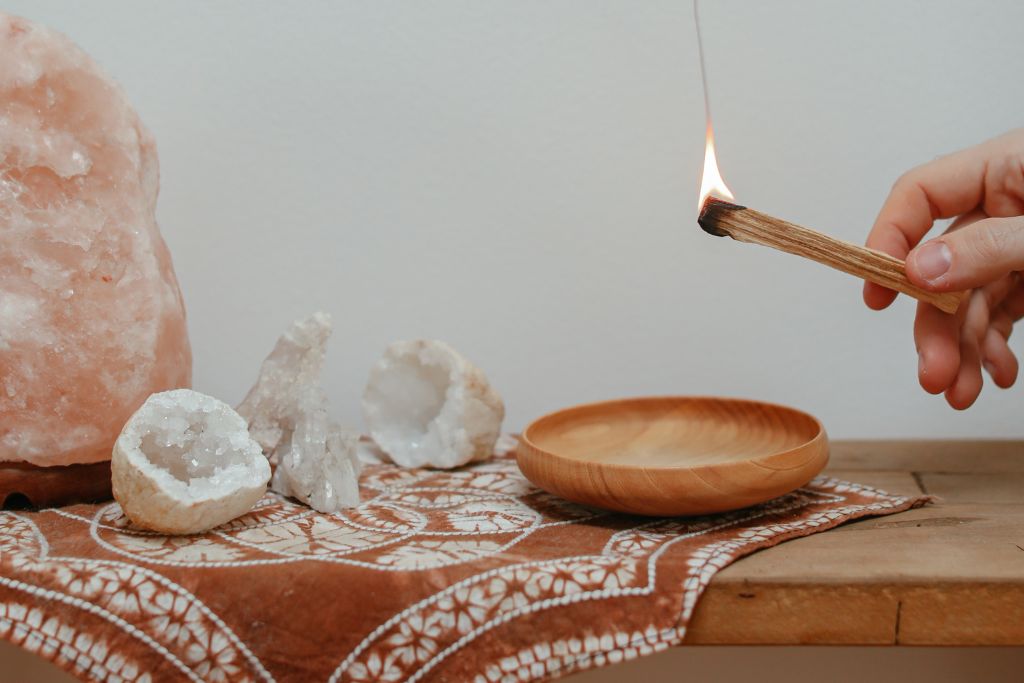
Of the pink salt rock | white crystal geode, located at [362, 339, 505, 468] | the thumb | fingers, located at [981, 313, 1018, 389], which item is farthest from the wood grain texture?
fingers, located at [981, 313, 1018, 389]

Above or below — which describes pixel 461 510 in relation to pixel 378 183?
below

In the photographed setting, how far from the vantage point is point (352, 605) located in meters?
0.51

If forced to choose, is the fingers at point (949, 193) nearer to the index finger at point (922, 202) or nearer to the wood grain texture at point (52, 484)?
the index finger at point (922, 202)

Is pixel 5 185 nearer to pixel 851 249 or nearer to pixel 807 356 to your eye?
pixel 851 249

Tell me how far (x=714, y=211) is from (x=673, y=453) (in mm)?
239

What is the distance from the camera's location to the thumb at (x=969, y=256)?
0.58 metres

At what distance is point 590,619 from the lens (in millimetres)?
502

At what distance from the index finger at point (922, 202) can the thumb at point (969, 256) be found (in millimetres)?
146

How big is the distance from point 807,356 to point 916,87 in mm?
281

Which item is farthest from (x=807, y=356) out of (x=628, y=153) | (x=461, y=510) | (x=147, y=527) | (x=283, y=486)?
(x=147, y=527)

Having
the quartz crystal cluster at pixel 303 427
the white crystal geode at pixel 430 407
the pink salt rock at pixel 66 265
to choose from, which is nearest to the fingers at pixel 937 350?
the white crystal geode at pixel 430 407

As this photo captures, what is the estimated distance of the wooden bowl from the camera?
56 centimetres

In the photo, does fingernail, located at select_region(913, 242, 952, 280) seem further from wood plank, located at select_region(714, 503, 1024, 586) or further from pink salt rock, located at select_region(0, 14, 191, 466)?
pink salt rock, located at select_region(0, 14, 191, 466)

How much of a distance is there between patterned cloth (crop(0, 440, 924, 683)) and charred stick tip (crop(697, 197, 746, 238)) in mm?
203
